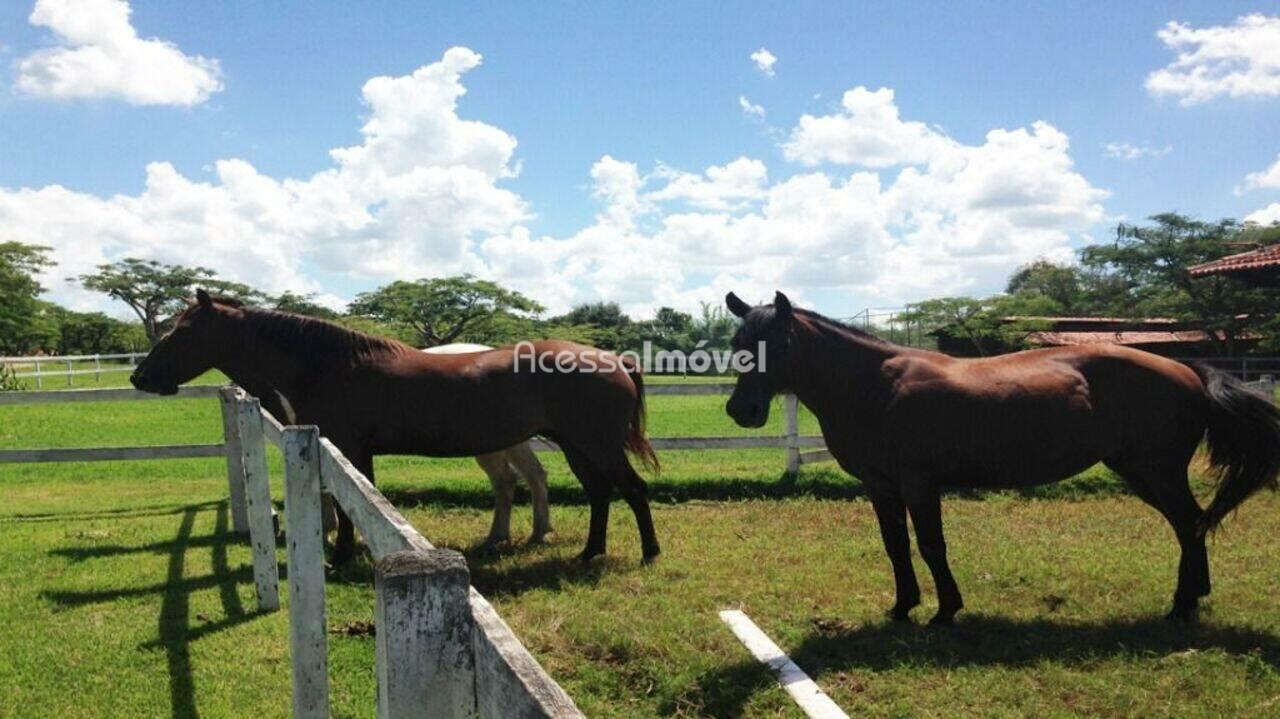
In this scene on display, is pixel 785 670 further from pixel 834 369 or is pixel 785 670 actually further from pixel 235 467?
pixel 235 467

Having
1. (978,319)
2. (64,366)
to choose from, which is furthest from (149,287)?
(978,319)

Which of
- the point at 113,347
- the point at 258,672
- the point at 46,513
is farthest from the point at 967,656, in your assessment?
the point at 113,347

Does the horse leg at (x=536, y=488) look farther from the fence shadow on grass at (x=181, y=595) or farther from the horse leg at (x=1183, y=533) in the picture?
the horse leg at (x=1183, y=533)

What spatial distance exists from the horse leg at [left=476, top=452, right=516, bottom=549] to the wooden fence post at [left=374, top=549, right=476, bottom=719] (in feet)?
17.3

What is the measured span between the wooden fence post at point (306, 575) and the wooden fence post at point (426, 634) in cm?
147

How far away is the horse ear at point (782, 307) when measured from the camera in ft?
15.3

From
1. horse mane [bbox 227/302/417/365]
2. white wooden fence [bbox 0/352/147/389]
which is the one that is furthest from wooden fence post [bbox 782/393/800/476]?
white wooden fence [bbox 0/352/147/389]

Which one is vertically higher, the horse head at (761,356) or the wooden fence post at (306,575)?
the horse head at (761,356)

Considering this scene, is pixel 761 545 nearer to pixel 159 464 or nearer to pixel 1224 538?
pixel 1224 538

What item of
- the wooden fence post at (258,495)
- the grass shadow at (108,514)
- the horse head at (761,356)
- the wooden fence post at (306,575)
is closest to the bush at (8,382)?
the grass shadow at (108,514)

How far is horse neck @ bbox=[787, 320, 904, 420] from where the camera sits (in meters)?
4.73

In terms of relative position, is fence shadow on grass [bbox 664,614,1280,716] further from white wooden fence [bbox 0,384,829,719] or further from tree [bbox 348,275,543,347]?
tree [bbox 348,275,543,347]

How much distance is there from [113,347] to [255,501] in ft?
229

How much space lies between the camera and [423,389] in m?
5.96
